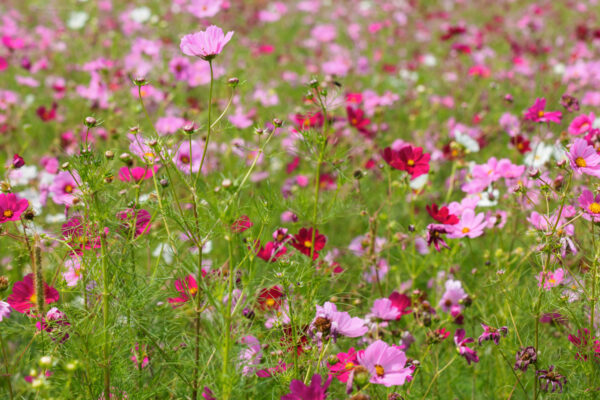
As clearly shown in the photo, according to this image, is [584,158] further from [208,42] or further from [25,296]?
[25,296]

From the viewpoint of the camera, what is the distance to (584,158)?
4.48 ft

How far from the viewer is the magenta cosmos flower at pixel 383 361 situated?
110cm

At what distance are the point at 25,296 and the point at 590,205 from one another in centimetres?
143

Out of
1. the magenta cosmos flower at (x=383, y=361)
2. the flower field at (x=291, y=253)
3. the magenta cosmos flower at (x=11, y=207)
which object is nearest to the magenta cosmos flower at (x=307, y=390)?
the flower field at (x=291, y=253)

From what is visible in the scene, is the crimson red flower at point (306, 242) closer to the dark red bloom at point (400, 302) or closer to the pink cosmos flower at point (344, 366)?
the dark red bloom at point (400, 302)

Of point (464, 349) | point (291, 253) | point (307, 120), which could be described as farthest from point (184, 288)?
point (464, 349)

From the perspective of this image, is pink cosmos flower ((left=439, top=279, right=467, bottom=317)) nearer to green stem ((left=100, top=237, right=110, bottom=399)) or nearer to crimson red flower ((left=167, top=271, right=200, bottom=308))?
crimson red flower ((left=167, top=271, right=200, bottom=308))

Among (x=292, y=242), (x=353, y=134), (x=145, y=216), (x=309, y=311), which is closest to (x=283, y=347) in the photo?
(x=309, y=311)

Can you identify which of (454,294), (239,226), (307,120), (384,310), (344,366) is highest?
(307,120)

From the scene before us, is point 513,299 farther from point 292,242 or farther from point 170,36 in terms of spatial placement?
point 170,36

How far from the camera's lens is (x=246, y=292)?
112cm

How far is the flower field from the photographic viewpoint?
1.19 m

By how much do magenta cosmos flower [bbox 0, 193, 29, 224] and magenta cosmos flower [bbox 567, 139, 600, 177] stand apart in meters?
1.33

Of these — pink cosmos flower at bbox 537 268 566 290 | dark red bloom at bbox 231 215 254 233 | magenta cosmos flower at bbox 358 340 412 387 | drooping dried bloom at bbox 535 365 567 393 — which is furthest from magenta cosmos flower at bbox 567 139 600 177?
dark red bloom at bbox 231 215 254 233
